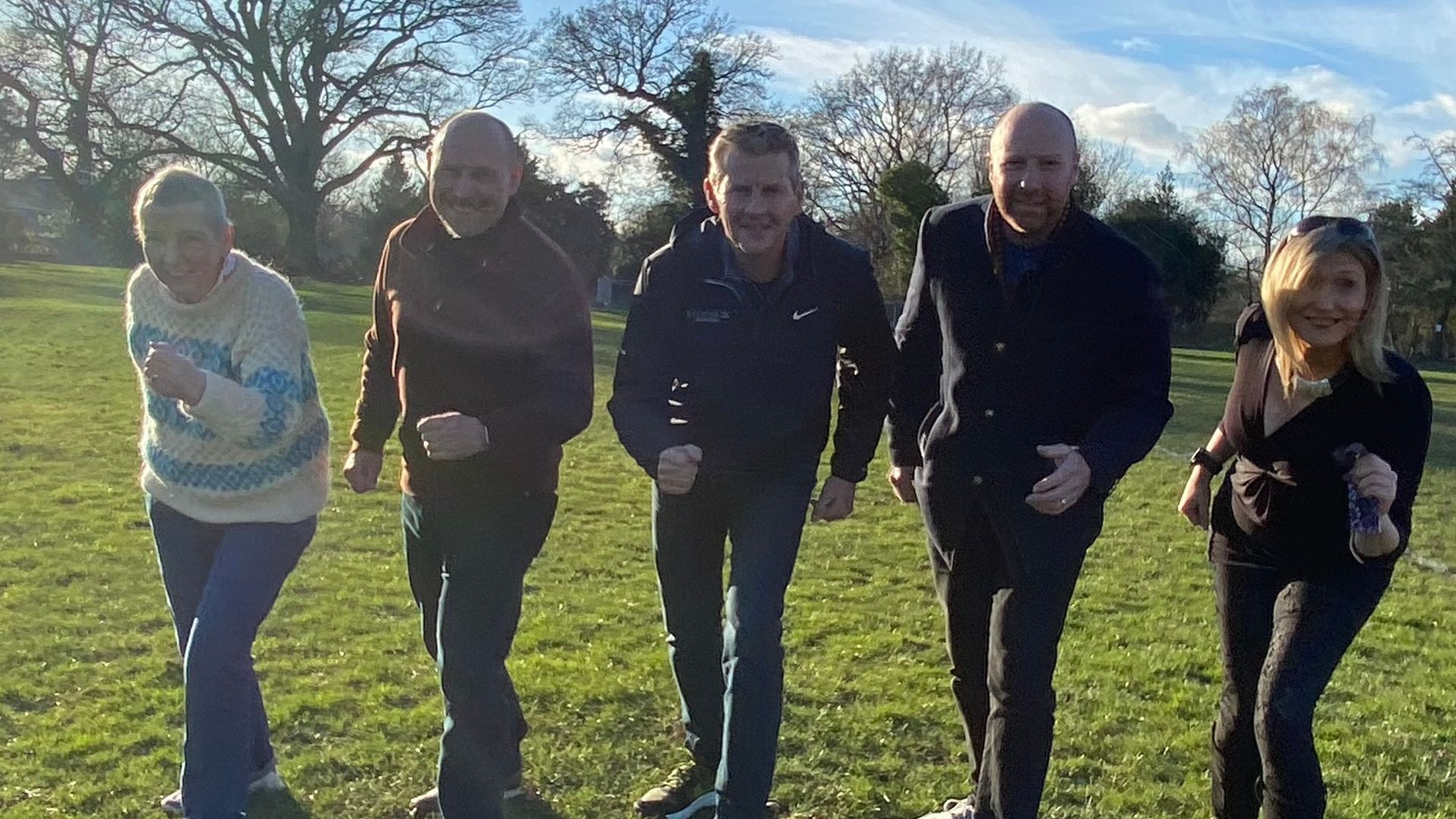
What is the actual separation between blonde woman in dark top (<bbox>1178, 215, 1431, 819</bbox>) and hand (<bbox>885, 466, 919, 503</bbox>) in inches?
38.4

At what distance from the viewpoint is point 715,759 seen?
400 centimetres

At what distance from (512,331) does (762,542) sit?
3.10ft

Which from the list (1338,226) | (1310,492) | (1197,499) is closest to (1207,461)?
(1197,499)

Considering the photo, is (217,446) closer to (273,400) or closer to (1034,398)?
(273,400)

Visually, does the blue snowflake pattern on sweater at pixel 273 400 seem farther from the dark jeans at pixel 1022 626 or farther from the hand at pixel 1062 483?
the hand at pixel 1062 483

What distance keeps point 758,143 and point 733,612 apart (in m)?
1.36

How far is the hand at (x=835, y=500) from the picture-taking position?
3.74 m

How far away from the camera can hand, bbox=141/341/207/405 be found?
10.4 feet

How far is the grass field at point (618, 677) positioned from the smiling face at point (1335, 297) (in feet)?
5.92

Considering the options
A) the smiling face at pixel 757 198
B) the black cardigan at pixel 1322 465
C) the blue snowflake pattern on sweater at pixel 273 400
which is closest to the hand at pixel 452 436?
the blue snowflake pattern on sweater at pixel 273 400

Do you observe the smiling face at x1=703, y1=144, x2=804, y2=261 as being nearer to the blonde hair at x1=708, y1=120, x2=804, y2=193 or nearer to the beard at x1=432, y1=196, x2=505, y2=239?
the blonde hair at x1=708, y1=120, x2=804, y2=193

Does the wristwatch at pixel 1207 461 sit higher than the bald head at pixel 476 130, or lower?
lower

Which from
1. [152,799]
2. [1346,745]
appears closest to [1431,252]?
[1346,745]

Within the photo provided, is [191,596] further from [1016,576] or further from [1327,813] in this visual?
[1327,813]
